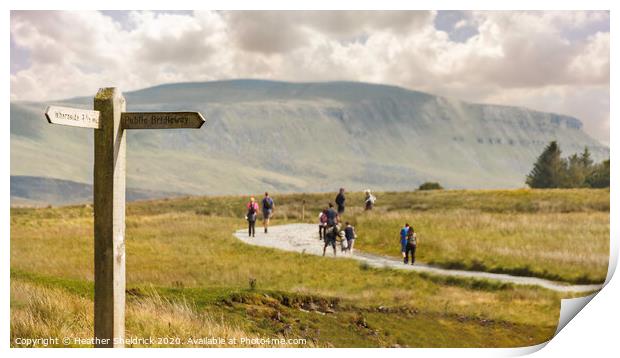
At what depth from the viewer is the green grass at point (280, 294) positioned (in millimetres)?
15781

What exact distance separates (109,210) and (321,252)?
2041 centimetres

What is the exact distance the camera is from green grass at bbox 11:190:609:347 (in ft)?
51.8

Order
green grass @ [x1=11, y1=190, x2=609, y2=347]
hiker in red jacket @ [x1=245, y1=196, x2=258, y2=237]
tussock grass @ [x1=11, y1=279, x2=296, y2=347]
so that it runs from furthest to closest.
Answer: hiker in red jacket @ [x1=245, y1=196, x2=258, y2=237], green grass @ [x1=11, y1=190, x2=609, y2=347], tussock grass @ [x1=11, y1=279, x2=296, y2=347]

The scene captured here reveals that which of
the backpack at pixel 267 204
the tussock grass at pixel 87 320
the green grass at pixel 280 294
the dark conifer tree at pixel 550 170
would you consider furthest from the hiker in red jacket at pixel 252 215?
the dark conifer tree at pixel 550 170

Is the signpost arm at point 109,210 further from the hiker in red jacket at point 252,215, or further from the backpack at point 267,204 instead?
the backpack at point 267,204

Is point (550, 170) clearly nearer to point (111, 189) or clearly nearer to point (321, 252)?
point (321, 252)

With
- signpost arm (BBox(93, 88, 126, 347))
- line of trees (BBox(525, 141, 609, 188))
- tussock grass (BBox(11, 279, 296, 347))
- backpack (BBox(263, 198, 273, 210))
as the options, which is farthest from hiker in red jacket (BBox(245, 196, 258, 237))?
line of trees (BBox(525, 141, 609, 188))

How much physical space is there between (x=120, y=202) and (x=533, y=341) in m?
11.5

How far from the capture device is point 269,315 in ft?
56.5

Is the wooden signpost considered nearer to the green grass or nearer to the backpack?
the green grass

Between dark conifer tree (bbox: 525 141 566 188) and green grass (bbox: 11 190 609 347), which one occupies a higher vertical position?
dark conifer tree (bbox: 525 141 566 188)

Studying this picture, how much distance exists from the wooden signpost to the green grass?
2820 millimetres
